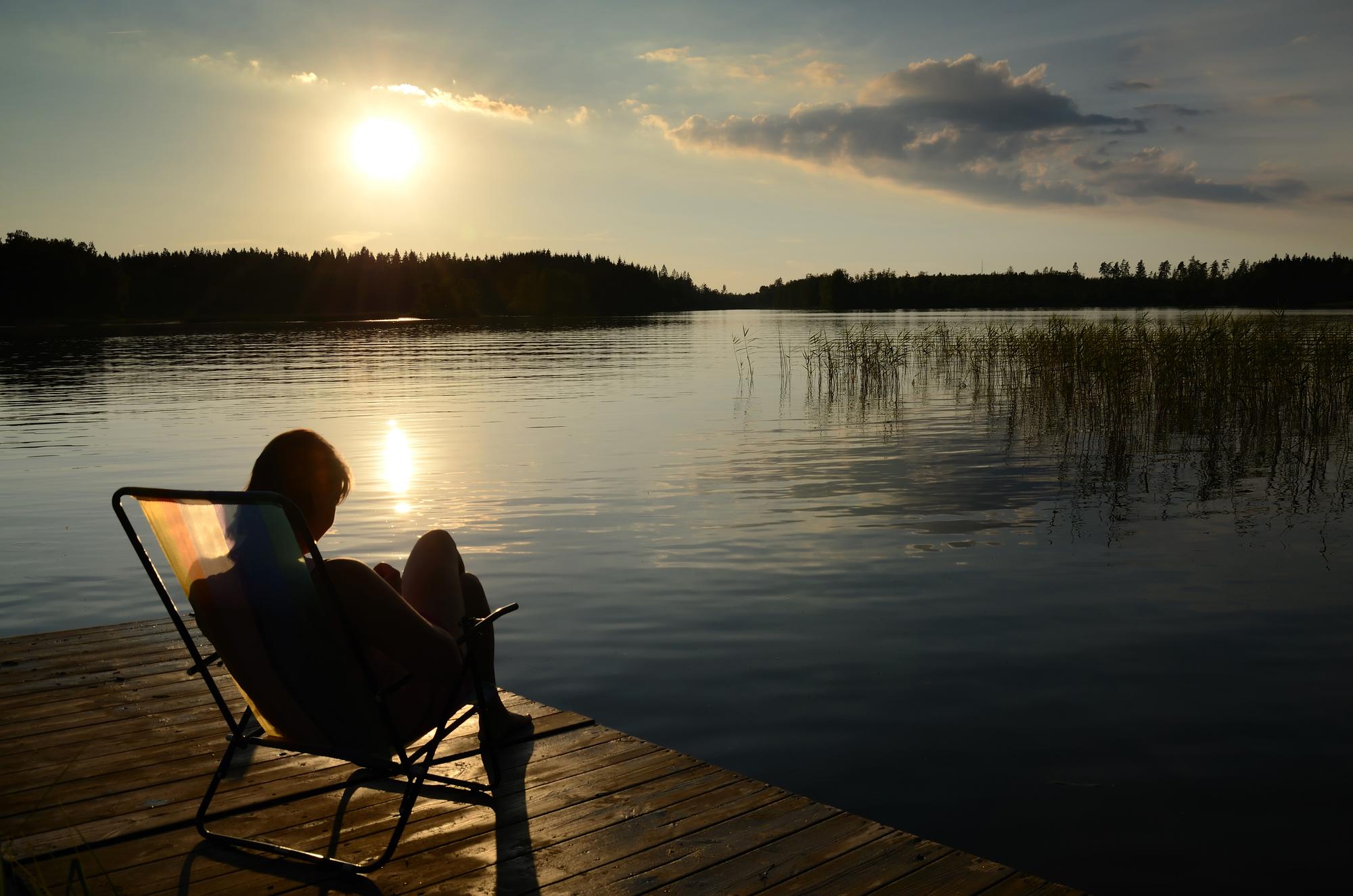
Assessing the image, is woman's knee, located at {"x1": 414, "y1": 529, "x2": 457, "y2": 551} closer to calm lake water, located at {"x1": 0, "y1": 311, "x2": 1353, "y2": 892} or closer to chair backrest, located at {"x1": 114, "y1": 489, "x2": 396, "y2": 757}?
chair backrest, located at {"x1": 114, "y1": 489, "x2": 396, "y2": 757}

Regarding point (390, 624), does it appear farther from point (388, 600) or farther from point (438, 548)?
point (438, 548)

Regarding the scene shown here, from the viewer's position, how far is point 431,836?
3.46 metres

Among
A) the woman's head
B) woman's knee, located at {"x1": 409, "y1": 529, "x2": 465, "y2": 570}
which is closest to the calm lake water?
woman's knee, located at {"x1": 409, "y1": 529, "x2": 465, "y2": 570}

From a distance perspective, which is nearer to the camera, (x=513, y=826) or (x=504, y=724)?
(x=513, y=826)

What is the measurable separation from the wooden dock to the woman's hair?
1.17 m

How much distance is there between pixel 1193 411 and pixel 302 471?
18.1 metres

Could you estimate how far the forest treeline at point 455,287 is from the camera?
97.8 metres

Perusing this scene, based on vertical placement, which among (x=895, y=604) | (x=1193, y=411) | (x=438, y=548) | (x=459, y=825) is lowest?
(x=895, y=604)

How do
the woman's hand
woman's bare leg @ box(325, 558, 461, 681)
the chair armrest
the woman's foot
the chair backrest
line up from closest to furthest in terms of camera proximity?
the chair backrest, woman's bare leg @ box(325, 558, 461, 681), the chair armrest, the woman's hand, the woman's foot

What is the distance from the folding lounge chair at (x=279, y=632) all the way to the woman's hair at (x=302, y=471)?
194 millimetres

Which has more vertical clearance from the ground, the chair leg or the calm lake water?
the chair leg

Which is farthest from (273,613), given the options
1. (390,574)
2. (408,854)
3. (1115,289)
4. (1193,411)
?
(1115,289)

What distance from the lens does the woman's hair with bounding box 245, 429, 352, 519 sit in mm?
3248

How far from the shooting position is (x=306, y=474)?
130 inches
